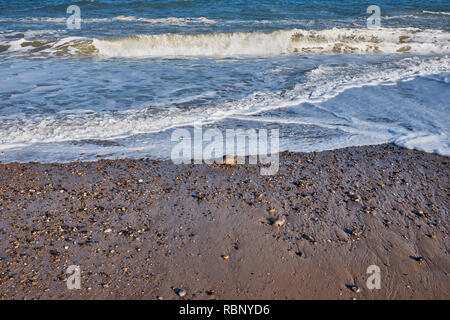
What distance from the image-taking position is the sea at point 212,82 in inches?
171

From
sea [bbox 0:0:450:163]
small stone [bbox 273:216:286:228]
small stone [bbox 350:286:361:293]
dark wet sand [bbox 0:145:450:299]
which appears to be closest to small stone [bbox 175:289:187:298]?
dark wet sand [bbox 0:145:450:299]

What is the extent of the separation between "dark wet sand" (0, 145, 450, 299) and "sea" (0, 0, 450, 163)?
22.1 inches

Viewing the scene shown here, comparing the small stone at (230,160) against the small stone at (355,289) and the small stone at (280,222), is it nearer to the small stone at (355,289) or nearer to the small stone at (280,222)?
the small stone at (280,222)

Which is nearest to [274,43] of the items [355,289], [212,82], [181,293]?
[212,82]

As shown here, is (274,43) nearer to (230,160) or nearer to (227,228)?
(230,160)

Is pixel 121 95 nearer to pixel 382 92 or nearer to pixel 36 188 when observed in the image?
pixel 36 188

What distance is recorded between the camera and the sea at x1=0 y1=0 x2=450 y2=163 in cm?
434

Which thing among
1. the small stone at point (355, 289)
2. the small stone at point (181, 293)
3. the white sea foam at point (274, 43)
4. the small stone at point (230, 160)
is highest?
the white sea foam at point (274, 43)

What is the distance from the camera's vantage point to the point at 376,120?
15.8 ft

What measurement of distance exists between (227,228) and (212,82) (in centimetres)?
430

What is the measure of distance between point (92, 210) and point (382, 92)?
4.94 meters

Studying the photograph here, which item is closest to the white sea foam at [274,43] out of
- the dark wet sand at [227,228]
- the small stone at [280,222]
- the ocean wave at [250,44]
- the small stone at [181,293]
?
the ocean wave at [250,44]

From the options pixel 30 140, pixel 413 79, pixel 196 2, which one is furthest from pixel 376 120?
pixel 196 2

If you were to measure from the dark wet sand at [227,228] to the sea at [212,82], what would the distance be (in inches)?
22.1
